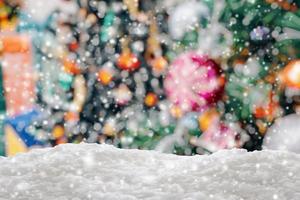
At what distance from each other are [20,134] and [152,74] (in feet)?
4.26

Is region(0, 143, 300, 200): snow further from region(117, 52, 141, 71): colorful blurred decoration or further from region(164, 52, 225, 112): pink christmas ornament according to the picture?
region(117, 52, 141, 71): colorful blurred decoration

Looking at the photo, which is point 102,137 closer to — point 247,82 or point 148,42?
point 148,42

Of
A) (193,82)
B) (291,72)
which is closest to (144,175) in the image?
(193,82)

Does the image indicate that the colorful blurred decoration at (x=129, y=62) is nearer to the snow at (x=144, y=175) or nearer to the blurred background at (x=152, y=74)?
the blurred background at (x=152, y=74)

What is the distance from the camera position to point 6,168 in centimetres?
251

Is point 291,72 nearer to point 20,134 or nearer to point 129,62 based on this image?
point 129,62

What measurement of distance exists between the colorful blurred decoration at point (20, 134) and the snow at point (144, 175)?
7.16ft

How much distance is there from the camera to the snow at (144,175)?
2.21 m

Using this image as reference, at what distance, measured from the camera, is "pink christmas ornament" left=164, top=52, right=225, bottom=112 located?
14.0 ft

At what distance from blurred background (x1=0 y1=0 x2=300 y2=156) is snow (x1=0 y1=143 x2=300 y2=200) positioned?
1.58 m

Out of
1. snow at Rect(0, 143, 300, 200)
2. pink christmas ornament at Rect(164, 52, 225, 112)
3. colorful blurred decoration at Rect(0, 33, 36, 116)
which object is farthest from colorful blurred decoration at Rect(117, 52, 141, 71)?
snow at Rect(0, 143, 300, 200)

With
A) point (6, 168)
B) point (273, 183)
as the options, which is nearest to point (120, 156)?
point (6, 168)

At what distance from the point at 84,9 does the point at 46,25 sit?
14.2 inches

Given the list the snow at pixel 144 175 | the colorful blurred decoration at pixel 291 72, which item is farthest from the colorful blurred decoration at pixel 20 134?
the snow at pixel 144 175
